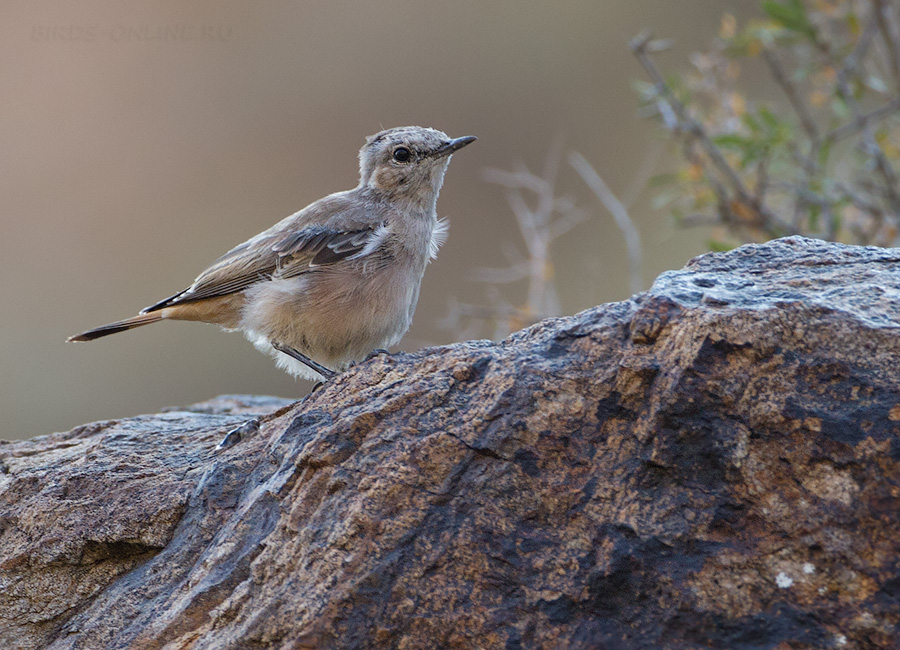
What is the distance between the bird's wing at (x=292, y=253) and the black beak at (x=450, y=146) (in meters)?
0.73

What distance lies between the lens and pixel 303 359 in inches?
193

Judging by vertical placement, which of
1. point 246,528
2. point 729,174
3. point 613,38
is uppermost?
point 613,38

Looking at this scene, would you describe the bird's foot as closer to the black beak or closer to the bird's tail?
the bird's tail

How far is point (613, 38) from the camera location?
44.6 feet

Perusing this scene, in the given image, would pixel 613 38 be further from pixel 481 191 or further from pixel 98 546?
pixel 98 546

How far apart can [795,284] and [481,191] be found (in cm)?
962

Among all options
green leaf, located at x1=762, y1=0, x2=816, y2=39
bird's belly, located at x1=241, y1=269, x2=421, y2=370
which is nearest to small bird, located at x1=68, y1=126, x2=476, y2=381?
bird's belly, located at x1=241, y1=269, x2=421, y2=370

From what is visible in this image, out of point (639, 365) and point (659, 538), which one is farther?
point (639, 365)

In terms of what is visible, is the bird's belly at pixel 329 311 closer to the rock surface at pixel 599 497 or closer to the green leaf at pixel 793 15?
the rock surface at pixel 599 497

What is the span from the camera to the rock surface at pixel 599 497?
2.55 metres

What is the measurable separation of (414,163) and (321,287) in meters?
1.22

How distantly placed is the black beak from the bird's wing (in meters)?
0.73

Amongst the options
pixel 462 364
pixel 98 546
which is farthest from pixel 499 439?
pixel 98 546

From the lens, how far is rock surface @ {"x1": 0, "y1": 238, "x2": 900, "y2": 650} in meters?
2.55
